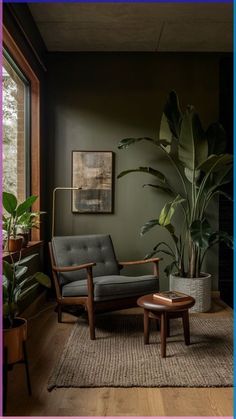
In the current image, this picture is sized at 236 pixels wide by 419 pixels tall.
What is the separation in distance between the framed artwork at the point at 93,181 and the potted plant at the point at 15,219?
114 cm

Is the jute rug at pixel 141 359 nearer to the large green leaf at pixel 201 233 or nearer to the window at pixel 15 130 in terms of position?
the large green leaf at pixel 201 233

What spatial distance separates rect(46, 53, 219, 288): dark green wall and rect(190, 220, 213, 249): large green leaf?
0.94 m

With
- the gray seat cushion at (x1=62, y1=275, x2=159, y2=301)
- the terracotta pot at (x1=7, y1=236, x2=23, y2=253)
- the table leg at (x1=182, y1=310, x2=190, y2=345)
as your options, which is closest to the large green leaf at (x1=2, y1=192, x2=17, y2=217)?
the terracotta pot at (x1=7, y1=236, x2=23, y2=253)

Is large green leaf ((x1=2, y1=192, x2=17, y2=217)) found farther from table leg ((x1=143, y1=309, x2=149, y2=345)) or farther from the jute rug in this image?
table leg ((x1=143, y1=309, x2=149, y2=345))

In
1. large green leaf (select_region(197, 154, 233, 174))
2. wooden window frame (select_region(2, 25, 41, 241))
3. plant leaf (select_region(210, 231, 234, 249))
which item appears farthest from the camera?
wooden window frame (select_region(2, 25, 41, 241))

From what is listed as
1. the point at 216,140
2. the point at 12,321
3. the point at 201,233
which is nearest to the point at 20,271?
the point at 12,321

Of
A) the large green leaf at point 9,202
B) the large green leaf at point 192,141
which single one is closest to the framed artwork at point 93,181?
the large green leaf at point 192,141

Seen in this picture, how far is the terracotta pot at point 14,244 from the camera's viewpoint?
2.80 metres

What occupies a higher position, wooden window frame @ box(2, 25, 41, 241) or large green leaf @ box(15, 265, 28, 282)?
wooden window frame @ box(2, 25, 41, 241)

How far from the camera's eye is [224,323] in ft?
11.1

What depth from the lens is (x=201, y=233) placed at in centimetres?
334

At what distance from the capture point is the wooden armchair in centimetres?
299

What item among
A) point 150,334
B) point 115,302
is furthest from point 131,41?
point 150,334

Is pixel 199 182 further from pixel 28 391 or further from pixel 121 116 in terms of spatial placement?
pixel 28 391
